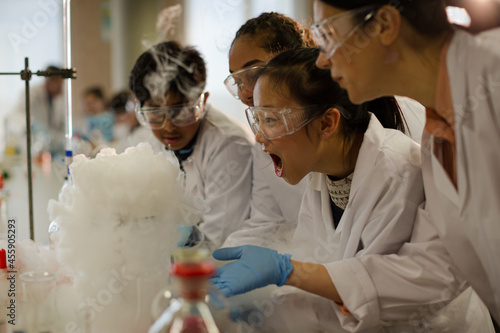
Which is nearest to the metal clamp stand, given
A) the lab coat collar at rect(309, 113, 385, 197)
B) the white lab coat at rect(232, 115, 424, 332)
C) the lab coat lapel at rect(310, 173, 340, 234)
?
the white lab coat at rect(232, 115, 424, 332)

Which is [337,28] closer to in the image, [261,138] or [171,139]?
[261,138]

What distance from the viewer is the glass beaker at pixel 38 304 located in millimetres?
1138

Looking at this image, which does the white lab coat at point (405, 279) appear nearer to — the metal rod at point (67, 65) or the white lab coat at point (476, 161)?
the white lab coat at point (476, 161)

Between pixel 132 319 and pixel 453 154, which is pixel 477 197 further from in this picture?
pixel 132 319

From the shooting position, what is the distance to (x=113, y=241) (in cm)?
121

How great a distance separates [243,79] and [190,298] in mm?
1212

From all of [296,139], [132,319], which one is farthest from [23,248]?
[296,139]

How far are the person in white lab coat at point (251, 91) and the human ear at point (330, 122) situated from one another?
0.42m

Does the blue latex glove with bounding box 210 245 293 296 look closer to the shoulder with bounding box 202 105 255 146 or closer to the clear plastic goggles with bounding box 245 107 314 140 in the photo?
the clear plastic goggles with bounding box 245 107 314 140

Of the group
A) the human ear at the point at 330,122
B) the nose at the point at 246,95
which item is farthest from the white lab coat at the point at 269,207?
the human ear at the point at 330,122

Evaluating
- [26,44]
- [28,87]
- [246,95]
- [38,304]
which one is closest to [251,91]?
[246,95]

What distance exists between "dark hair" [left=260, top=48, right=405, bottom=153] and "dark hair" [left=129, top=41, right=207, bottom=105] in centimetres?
67

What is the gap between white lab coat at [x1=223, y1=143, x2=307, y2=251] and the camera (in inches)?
77.6

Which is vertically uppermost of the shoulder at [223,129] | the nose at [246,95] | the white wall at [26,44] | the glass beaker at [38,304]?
the white wall at [26,44]
